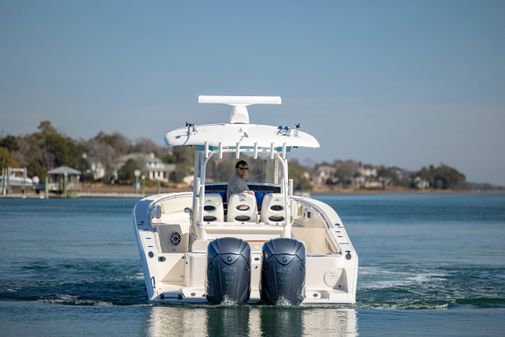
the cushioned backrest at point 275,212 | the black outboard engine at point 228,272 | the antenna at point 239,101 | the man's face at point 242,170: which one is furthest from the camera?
the man's face at point 242,170

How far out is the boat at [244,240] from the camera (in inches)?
583

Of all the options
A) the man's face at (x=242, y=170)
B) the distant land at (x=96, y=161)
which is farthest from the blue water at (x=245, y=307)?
the distant land at (x=96, y=161)

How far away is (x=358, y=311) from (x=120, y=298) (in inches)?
183

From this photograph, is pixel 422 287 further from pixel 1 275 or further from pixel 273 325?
pixel 1 275

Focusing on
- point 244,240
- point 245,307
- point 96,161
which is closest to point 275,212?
point 244,240

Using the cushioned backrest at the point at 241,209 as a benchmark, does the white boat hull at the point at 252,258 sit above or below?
below

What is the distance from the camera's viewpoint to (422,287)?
2116 cm

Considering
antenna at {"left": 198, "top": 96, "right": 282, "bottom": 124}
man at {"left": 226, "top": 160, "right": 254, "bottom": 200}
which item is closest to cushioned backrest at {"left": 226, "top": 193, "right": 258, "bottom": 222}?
man at {"left": 226, "top": 160, "right": 254, "bottom": 200}

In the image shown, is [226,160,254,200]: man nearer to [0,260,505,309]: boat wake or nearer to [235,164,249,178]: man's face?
[235,164,249,178]: man's face

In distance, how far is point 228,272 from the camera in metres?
14.7

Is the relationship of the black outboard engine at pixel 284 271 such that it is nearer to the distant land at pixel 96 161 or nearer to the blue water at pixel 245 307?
the blue water at pixel 245 307

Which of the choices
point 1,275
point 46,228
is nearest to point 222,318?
point 1,275

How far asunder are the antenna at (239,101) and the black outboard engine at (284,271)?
344 centimetres

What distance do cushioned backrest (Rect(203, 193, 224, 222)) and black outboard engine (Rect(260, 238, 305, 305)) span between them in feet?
8.05
